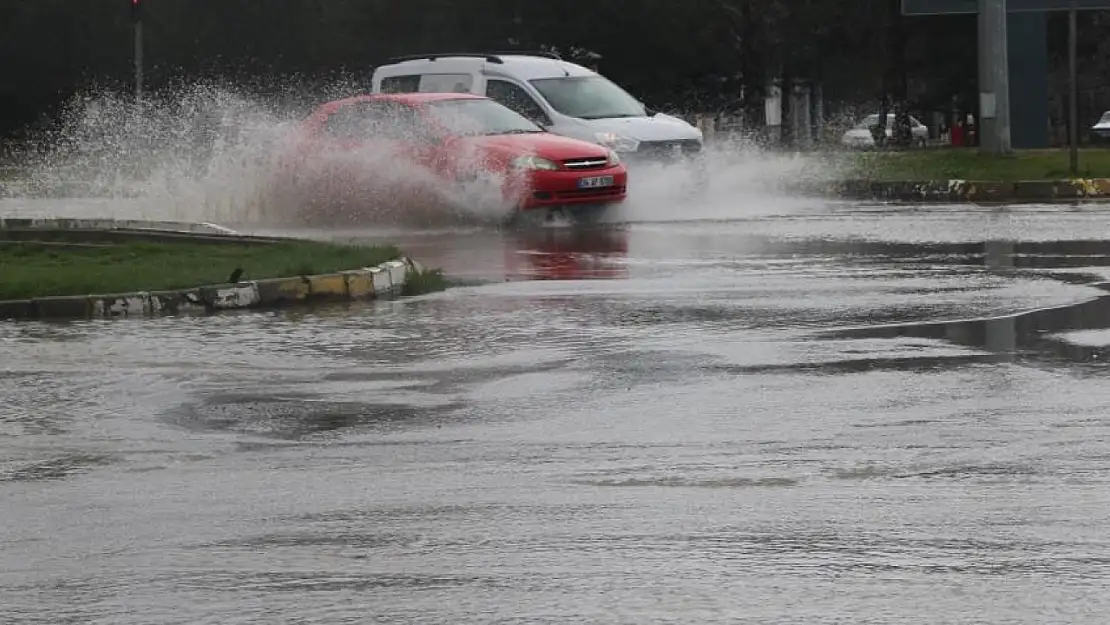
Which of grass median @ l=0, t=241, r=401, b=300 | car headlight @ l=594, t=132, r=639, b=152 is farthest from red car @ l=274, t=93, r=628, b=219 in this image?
grass median @ l=0, t=241, r=401, b=300

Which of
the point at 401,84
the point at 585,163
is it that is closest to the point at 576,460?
the point at 585,163

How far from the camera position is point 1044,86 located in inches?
1549

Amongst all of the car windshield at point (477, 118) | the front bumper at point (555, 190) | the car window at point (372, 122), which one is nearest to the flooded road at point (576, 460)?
the front bumper at point (555, 190)

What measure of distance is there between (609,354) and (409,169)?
12898 mm

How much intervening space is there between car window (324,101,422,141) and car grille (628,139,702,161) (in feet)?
9.76

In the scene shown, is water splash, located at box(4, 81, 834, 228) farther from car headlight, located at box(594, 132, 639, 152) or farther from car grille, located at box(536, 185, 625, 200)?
car grille, located at box(536, 185, 625, 200)

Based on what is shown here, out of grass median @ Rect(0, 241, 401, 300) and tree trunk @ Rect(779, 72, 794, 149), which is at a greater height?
tree trunk @ Rect(779, 72, 794, 149)

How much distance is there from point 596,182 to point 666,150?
2.95 m

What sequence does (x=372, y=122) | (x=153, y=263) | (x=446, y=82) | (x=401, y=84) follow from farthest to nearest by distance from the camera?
(x=401, y=84) < (x=446, y=82) < (x=372, y=122) < (x=153, y=263)

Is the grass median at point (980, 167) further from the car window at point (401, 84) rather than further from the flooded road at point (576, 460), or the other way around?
the flooded road at point (576, 460)

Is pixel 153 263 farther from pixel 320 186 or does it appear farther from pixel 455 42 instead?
pixel 455 42

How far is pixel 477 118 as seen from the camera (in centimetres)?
2488

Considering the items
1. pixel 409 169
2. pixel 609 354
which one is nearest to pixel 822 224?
pixel 409 169

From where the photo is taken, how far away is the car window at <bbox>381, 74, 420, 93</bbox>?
2955 centimetres
